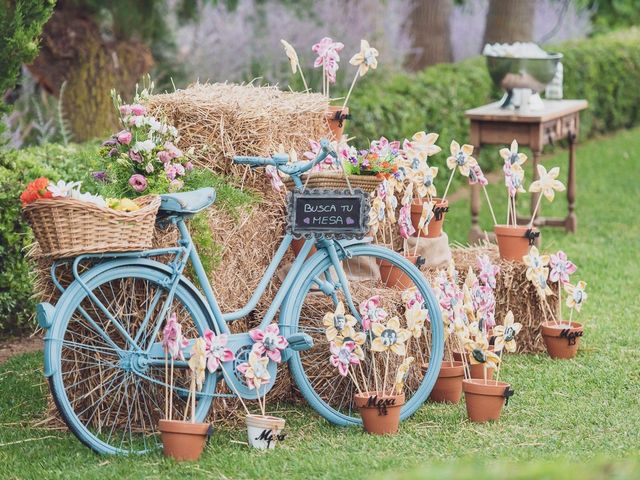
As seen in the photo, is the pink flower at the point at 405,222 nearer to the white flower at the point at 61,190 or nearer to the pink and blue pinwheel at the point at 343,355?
the pink and blue pinwheel at the point at 343,355

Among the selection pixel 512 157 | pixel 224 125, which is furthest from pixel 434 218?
pixel 224 125

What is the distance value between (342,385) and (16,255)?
2237 millimetres

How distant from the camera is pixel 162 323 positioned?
14.7 feet

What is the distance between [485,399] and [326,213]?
3.41 feet

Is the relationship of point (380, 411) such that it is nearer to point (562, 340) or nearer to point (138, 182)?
point (138, 182)

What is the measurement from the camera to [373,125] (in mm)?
9297

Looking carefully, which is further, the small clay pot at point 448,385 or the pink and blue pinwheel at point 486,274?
the pink and blue pinwheel at point 486,274

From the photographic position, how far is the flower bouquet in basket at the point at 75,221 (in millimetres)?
4000

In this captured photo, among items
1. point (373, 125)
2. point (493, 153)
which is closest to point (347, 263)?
point (373, 125)

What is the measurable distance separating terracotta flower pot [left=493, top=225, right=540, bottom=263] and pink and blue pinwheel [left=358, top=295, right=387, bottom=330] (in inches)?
60.2

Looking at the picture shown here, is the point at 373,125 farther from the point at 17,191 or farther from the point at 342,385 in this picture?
the point at 342,385

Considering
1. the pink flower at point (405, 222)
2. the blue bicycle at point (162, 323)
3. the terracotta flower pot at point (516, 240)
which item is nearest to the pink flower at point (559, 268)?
the terracotta flower pot at point (516, 240)

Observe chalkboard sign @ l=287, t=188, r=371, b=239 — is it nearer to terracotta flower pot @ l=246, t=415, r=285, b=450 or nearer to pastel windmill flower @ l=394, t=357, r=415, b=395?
pastel windmill flower @ l=394, t=357, r=415, b=395

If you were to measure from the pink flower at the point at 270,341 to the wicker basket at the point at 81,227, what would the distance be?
0.61m
